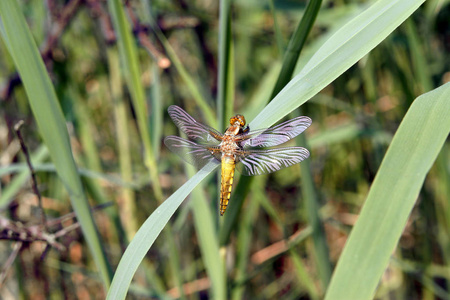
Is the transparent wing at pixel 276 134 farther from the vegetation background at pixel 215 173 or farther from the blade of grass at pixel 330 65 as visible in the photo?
the blade of grass at pixel 330 65

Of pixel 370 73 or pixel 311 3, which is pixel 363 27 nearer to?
pixel 311 3

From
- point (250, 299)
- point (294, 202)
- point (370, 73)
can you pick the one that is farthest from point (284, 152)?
point (294, 202)

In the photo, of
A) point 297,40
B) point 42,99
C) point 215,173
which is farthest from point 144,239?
point 215,173

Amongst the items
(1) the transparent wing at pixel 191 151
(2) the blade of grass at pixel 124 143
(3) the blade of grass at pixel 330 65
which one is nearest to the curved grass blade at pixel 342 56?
(3) the blade of grass at pixel 330 65

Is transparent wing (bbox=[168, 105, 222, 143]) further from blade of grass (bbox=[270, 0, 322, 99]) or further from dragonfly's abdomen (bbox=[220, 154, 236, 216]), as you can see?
blade of grass (bbox=[270, 0, 322, 99])

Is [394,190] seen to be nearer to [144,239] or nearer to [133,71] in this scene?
[144,239]

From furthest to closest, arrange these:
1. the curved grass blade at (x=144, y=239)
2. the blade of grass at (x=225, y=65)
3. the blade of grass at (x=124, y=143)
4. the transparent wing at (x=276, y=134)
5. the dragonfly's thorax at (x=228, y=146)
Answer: the blade of grass at (x=124, y=143)
the dragonfly's thorax at (x=228, y=146)
the transparent wing at (x=276, y=134)
the blade of grass at (x=225, y=65)
the curved grass blade at (x=144, y=239)

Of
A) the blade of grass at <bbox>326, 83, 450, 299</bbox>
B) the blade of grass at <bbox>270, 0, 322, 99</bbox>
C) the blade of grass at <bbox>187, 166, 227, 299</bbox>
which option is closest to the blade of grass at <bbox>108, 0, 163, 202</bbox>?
the blade of grass at <bbox>187, 166, 227, 299</bbox>
